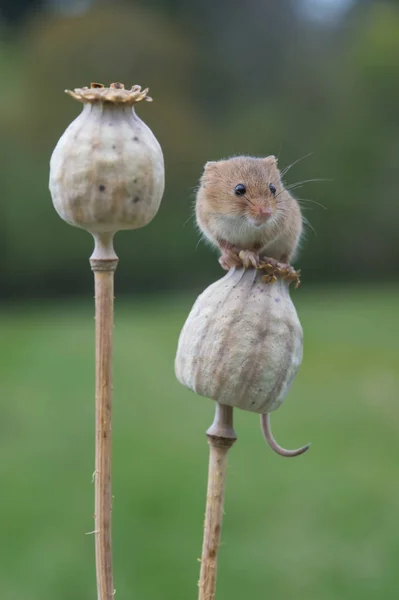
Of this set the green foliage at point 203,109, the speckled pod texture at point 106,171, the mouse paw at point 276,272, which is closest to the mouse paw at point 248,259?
the mouse paw at point 276,272

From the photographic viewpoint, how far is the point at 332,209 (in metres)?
8.45

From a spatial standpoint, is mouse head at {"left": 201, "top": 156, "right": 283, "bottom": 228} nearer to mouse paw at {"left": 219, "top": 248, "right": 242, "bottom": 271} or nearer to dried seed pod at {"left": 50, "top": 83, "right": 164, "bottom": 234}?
mouse paw at {"left": 219, "top": 248, "right": 242, "bottom": 271}

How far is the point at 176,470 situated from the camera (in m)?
5.31

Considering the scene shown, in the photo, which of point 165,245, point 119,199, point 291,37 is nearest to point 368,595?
point 119,199

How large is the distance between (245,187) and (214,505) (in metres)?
0.36

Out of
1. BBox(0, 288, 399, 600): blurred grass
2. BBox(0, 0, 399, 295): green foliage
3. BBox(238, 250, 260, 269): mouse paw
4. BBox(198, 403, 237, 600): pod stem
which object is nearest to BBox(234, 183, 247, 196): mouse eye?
BBox(238, 250, 260, 269): mouse paw

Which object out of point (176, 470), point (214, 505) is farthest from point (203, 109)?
point (214, 505)

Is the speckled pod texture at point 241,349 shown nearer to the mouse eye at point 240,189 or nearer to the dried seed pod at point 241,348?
the dried seed pod at point 241,348

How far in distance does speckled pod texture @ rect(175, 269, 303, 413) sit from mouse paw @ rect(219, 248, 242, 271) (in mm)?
78

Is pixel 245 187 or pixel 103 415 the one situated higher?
pixel 245 187

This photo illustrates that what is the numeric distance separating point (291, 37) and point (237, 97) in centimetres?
111

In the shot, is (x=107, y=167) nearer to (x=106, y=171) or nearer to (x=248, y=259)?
(x=106, y=171)

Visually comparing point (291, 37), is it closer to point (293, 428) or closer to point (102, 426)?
point (293, 428)

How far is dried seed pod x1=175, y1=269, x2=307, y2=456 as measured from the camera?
28.8 inches
